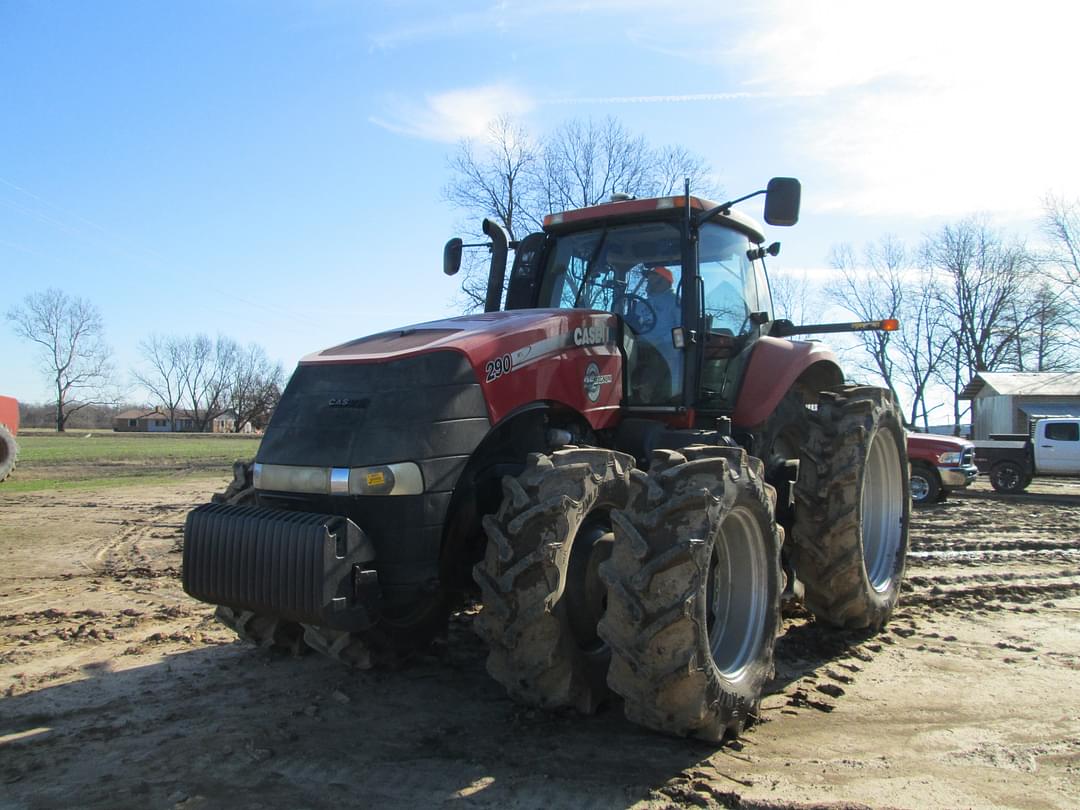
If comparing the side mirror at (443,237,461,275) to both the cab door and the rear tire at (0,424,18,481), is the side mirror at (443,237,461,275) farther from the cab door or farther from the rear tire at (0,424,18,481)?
the cab door

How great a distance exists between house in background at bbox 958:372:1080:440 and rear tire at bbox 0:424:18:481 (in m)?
30.5

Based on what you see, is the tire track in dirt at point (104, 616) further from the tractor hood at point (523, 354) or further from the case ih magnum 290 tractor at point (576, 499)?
the tractor hood at point (523, 354)

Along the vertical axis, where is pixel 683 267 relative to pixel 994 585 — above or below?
above

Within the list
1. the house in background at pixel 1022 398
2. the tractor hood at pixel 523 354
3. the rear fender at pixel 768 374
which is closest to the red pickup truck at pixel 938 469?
the rear fender at pixel 768 374

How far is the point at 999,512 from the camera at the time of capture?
14375 millimetres

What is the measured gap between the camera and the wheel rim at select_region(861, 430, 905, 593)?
244 inches

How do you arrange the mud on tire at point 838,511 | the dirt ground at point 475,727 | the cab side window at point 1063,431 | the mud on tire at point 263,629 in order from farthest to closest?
the cab side window at point 1063,431
the mud on tire at point 838,511
the mud on tire at point 263,629
the dirt ground at point 475,727

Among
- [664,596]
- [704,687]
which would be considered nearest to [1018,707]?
[704,687]

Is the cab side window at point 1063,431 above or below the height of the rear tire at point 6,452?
above

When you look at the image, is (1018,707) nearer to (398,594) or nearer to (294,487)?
(398,594)

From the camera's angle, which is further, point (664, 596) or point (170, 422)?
point (170, 422)

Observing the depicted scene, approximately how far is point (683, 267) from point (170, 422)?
318 ft

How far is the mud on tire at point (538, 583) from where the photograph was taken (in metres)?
3.50

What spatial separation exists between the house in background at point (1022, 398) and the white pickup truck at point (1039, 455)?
441 inches
